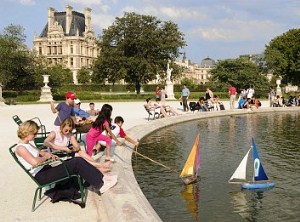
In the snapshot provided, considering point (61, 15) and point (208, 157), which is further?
point (61, 15)

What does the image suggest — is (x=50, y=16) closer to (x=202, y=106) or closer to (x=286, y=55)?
(x=286, y=55)

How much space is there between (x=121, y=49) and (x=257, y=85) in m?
17.9

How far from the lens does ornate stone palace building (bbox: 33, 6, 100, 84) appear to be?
134500 millimetres

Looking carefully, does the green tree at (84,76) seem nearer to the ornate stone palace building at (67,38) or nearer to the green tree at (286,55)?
the ornate stone palace building at (67,38)

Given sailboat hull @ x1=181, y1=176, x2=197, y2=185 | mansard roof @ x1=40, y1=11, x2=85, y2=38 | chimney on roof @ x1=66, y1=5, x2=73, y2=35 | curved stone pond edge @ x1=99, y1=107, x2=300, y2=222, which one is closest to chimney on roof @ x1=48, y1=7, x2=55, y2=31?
mansard roof @ x1=40, y1=11, x2=85, y2=38

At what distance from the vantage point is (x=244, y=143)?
1281 centimetres

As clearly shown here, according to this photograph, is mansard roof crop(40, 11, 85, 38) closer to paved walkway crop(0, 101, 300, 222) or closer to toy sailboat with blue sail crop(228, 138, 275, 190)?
paved walkway crop(0, 101, 300, 222)

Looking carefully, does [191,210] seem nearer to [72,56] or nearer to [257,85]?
[257,85]

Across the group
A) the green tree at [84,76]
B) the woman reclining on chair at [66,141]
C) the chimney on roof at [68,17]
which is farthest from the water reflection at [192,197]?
the chimney on roof at [68,17]

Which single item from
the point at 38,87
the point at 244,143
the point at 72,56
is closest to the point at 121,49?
the point at 38,87

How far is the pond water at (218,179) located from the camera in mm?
6207

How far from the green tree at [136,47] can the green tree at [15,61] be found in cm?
887

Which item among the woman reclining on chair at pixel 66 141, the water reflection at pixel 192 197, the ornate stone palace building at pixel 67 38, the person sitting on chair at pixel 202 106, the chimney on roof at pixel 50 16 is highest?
the chimney on roof at pixel 50 16

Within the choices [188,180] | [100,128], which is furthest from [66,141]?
[188,180]
